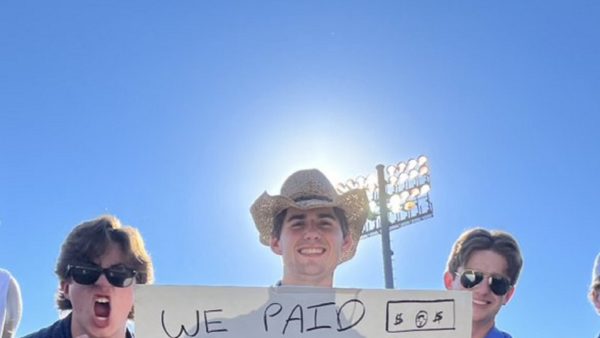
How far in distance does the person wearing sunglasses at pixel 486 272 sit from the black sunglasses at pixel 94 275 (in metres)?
1.32

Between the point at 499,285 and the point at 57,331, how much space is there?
1680 millimetres

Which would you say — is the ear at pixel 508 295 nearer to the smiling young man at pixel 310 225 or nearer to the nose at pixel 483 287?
the nose at pixel 483 287

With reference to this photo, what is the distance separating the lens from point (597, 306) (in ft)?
10.8

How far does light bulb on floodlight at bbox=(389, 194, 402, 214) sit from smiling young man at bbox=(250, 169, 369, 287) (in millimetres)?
15600

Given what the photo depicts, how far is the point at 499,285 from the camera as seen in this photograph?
267 cm

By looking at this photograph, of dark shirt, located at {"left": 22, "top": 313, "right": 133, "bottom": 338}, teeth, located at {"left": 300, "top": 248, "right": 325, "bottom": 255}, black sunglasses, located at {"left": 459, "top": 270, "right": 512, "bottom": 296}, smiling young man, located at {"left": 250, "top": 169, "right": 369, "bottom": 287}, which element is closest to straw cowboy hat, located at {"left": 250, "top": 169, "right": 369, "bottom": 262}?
smiling young man, located at {"left": 250, "top": 169, "right": 369, "bottom": 287}

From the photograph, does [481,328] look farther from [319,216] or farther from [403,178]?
[403,178]

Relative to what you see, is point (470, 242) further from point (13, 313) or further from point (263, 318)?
point (13, 313)

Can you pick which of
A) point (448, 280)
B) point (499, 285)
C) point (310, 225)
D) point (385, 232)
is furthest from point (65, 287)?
point (385, 232)

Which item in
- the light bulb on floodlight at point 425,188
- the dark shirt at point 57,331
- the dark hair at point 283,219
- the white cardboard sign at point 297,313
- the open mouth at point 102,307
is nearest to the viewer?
the white cardboard sign at point 297,313

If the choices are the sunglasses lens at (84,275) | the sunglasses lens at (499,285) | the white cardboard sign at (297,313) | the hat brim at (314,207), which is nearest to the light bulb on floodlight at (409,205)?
the hat brim at (314,207)

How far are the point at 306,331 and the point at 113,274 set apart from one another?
0.82m

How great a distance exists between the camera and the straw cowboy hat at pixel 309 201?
9.12 ft

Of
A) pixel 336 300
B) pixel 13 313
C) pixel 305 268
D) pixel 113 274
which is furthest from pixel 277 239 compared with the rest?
pixel 13 313
